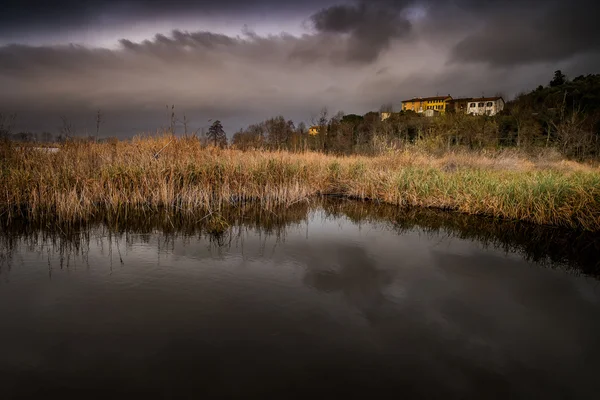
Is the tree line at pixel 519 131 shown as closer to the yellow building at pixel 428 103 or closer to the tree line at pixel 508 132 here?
the tree line at pixel 508 132

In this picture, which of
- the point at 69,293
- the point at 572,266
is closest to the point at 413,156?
the point at 572,266

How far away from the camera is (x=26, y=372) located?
2.88 m

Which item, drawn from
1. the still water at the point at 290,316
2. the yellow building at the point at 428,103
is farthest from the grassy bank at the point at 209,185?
the yellow building at the point at 428,103

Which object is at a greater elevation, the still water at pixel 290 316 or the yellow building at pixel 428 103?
the yellow building at pixel 428 103

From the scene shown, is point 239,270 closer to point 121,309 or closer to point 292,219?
point 121,309

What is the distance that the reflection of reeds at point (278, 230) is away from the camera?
6.36 metres

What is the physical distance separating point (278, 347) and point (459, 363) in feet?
5.80

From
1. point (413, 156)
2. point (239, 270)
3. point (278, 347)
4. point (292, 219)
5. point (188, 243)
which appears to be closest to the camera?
point (278, 347)

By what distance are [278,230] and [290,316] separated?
3.91 meters

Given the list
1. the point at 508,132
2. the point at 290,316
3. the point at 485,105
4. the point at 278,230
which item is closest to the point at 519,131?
the point at 508,132

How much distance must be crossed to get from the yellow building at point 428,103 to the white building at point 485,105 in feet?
19.2

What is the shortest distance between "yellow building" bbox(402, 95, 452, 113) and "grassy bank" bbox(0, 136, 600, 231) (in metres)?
74.4

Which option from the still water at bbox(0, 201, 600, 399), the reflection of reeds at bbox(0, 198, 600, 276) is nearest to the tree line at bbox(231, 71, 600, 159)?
the reflection of reeds at bbox(0, 198, 600, 276)

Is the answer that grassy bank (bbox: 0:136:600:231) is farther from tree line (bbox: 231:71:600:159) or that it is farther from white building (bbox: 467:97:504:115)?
white building (bbox: 467:97:504:115)
